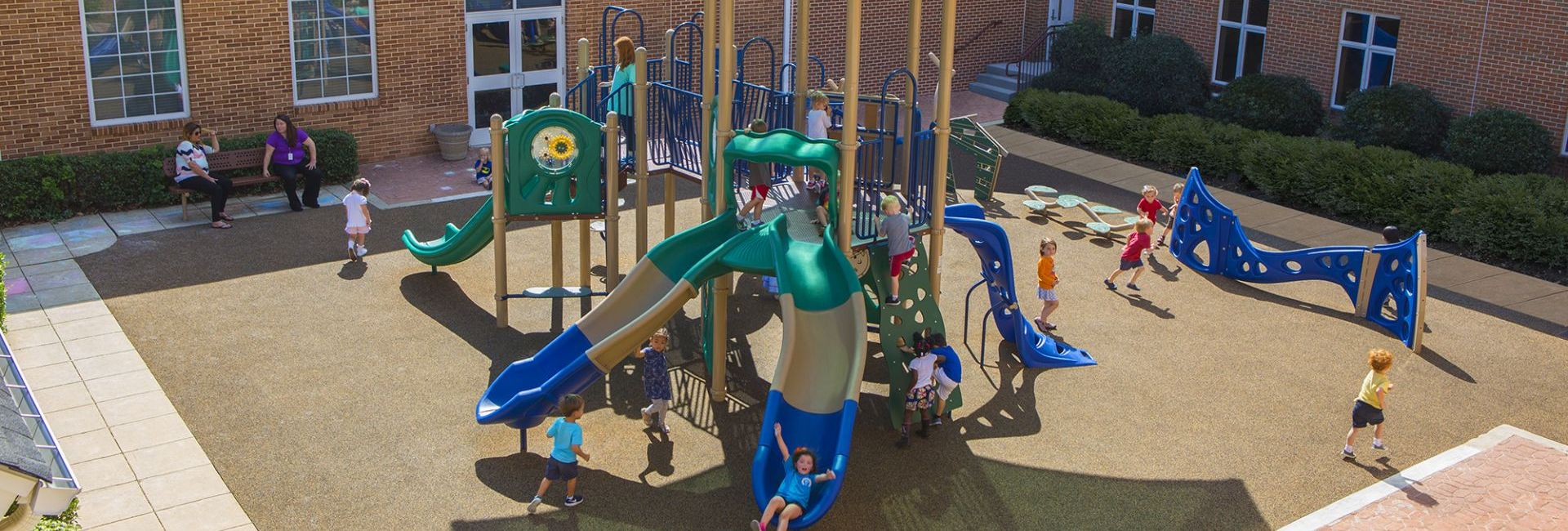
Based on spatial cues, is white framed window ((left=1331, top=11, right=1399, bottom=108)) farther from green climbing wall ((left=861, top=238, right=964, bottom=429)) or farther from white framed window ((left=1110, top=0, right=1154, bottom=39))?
green climbing wall ((left=861, top=238, right=964, bottom=429))

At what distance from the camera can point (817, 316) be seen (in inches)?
457

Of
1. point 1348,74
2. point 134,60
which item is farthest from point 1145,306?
point 134,60

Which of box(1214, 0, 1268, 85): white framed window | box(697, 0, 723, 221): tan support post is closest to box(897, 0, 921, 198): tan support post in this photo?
box(697, 0, 723, 221): tan support post

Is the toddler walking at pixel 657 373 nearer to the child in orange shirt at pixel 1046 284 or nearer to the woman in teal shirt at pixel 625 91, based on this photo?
the woman in teal shirt at pixel 625 91

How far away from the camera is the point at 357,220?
16484 mm

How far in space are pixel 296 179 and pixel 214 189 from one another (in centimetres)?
120

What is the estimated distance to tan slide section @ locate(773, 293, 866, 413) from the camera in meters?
11.3

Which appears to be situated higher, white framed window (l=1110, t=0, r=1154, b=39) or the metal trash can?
white framed window (l=1110, t=0, r=1154, b=39)

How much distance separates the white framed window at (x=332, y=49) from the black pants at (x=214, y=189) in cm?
256

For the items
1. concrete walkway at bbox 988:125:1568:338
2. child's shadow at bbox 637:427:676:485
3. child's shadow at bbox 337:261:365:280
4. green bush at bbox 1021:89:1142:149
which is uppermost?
green bush at bbox 1021:89:1142:149

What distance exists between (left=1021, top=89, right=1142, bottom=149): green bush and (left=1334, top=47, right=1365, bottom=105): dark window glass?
130 inches

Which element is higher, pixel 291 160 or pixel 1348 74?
pixel 1348 74

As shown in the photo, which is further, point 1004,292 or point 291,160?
point 291,160

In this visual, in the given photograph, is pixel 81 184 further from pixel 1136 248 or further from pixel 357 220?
pixel 1136 248
